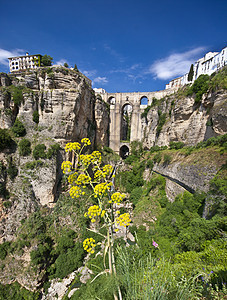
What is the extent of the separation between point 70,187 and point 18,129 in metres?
9.38

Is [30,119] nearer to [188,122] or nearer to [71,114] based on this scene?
[71,114]

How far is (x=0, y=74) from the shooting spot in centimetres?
1659

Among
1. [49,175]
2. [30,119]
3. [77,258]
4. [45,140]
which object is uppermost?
[30,119]

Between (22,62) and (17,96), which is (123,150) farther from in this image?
(22,62)

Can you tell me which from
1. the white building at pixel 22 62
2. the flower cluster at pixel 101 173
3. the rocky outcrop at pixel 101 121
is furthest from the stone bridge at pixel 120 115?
the flower cluster at pixel 101 173

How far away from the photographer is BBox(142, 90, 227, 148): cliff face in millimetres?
13219

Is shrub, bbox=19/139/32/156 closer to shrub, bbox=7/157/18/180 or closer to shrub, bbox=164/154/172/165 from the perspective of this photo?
shrub, bbox=7/157/18/180

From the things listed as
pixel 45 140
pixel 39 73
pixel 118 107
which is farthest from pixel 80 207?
pixel 118 107

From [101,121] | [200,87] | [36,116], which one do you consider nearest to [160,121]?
[200,87]

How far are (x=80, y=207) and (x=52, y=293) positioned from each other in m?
7.31

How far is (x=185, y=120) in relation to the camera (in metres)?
18.9

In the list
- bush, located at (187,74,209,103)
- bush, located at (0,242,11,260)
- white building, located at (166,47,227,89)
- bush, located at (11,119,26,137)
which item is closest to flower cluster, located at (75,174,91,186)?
bush, located at (0,242,11,260)

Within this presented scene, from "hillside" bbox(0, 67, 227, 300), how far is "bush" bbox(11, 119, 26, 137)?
10 cm

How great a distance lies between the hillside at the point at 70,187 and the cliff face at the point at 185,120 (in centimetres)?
13
